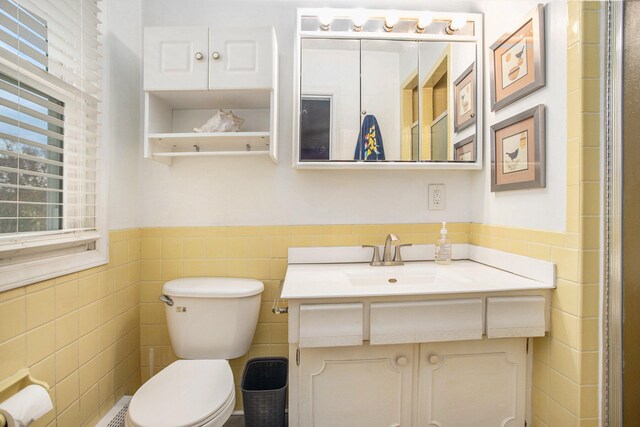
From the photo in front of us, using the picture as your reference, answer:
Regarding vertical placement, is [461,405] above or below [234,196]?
below

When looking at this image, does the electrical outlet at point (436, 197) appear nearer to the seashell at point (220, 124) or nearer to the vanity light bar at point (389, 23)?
the vanity light bar at point (389, 23)

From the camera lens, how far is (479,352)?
1.34 metres

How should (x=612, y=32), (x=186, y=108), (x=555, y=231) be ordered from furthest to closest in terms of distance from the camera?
(x=186, y=108), (x=555, y=231), (x=612, y=32)

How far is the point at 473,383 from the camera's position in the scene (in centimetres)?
134

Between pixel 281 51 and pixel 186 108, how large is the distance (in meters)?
0.61

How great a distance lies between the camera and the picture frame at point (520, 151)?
52.1 inches

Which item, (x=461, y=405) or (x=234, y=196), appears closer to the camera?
(x=461, y=405)

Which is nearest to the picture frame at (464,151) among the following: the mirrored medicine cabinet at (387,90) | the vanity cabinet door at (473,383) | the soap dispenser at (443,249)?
the mirrored medicine cabinet at (387,90)

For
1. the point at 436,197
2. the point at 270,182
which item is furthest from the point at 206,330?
the point at 436,197

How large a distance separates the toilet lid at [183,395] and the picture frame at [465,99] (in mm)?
1648

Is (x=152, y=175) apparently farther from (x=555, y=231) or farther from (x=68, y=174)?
(x=555, y=231)

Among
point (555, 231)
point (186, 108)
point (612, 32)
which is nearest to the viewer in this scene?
point (612, 32)

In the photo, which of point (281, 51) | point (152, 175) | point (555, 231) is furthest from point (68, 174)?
point (555, 231)

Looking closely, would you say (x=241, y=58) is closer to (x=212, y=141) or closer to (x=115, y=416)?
(x=212, y=141)
